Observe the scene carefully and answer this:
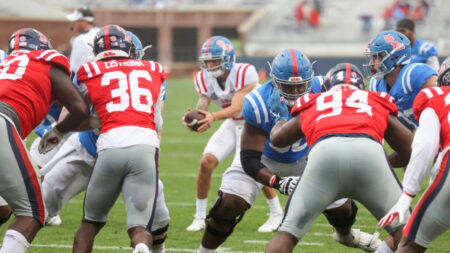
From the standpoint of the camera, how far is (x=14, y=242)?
4262 millimetres

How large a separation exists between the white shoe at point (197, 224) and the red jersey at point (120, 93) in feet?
6.60

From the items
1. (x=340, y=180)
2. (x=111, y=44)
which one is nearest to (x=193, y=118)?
(x=111, y=44)

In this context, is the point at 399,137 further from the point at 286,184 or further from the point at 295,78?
the point at 295,78

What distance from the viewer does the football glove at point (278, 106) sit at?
488 cm

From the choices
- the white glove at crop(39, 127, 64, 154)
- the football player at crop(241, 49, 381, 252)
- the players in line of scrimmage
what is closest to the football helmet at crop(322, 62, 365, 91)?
the players in line of scrimmage

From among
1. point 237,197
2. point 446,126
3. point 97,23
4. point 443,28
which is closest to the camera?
point 446,126

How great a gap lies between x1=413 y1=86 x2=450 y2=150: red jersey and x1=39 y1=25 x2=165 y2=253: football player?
1.54 metres

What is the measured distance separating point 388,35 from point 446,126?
2017 millimetres

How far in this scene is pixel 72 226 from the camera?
21.7 feet

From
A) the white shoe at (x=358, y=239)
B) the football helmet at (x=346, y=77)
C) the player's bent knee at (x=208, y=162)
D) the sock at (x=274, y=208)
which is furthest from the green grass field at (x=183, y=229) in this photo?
the football helmet at (x=346, y=77)

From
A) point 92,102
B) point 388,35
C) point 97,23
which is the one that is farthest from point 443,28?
point 92,102

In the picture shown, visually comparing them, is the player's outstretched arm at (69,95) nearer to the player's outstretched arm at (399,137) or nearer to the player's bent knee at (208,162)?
the player's outstretched arm at (399,137)

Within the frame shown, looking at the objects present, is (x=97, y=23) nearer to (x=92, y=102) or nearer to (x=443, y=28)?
(x=443, y=28)

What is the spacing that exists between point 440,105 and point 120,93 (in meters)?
1.81
